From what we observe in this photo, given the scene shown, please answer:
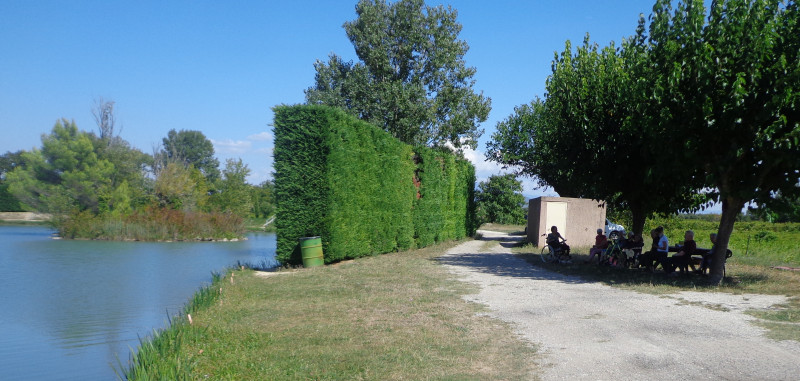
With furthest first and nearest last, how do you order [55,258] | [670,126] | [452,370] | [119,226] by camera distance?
[119,226] < [55,258] < [670,126] < [452,370]

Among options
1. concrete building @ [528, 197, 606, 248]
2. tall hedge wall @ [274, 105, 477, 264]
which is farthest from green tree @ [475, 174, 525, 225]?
tall hedge wall @ [274, 105, 477, 264]

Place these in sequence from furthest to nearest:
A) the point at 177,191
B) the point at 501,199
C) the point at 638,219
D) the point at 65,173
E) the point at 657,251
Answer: the point at 177,191 → the point at 65,173 → the point at 501,199 → the point at 638,219 → the point at 657,251

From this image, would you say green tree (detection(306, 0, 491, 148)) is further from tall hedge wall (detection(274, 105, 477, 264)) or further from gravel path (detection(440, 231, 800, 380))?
gravel path (detection(440, 231, 800, 380))

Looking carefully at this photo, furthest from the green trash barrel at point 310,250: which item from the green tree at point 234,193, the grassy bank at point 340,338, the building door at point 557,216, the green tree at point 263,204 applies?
the green tree at point 263,204

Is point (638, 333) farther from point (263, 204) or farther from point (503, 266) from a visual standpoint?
point (263, 204)

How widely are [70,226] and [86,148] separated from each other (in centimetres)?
940

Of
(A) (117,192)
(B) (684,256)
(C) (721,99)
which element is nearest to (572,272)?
(B) (684,256)

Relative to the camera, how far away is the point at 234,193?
145ft

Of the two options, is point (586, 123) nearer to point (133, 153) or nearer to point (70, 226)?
point (70, 226)

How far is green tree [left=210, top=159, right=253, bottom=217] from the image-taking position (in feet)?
142

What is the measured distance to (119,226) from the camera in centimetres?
3161

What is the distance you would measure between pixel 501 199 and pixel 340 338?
30.0 meters

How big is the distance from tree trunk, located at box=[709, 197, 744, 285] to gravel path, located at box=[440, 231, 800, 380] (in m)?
1.68

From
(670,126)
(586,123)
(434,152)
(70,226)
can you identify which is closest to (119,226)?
(70,226)
